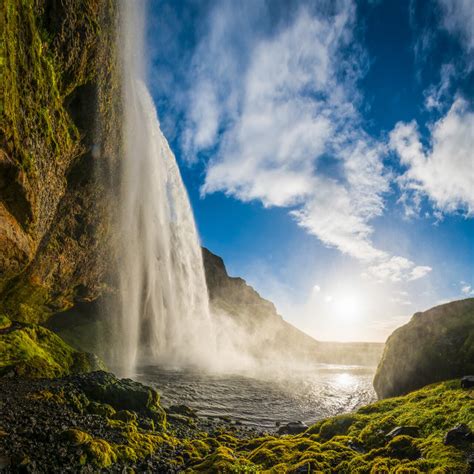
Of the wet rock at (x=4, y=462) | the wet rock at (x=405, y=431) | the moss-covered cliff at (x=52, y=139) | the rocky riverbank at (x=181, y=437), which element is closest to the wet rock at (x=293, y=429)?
the rocky riverbank at (x=181, y=437)

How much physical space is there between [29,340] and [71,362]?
3.34 metres

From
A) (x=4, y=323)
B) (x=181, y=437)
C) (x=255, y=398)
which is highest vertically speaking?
(x=4, y=323)

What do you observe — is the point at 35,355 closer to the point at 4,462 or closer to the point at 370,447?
the point at 4,462

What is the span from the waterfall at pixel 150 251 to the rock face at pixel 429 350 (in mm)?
29211

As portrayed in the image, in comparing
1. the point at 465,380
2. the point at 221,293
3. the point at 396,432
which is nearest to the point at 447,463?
the point at 396,432

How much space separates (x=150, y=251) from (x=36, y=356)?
93.2 ft

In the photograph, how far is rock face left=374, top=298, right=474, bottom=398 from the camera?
17.5 metres

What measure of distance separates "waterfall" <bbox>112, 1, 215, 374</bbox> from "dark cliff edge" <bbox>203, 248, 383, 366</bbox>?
3301 cm

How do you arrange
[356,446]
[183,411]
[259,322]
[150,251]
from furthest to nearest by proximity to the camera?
[259,322] < [150,251] < [183,411] < [356,446]

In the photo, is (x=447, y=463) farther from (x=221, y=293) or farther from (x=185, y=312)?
(x=221, y=293)

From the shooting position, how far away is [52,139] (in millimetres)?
17984

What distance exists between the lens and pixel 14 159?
14062 mm

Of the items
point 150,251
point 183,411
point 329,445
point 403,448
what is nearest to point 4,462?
point 329,445

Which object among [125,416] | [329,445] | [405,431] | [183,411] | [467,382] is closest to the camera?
[405,431]
